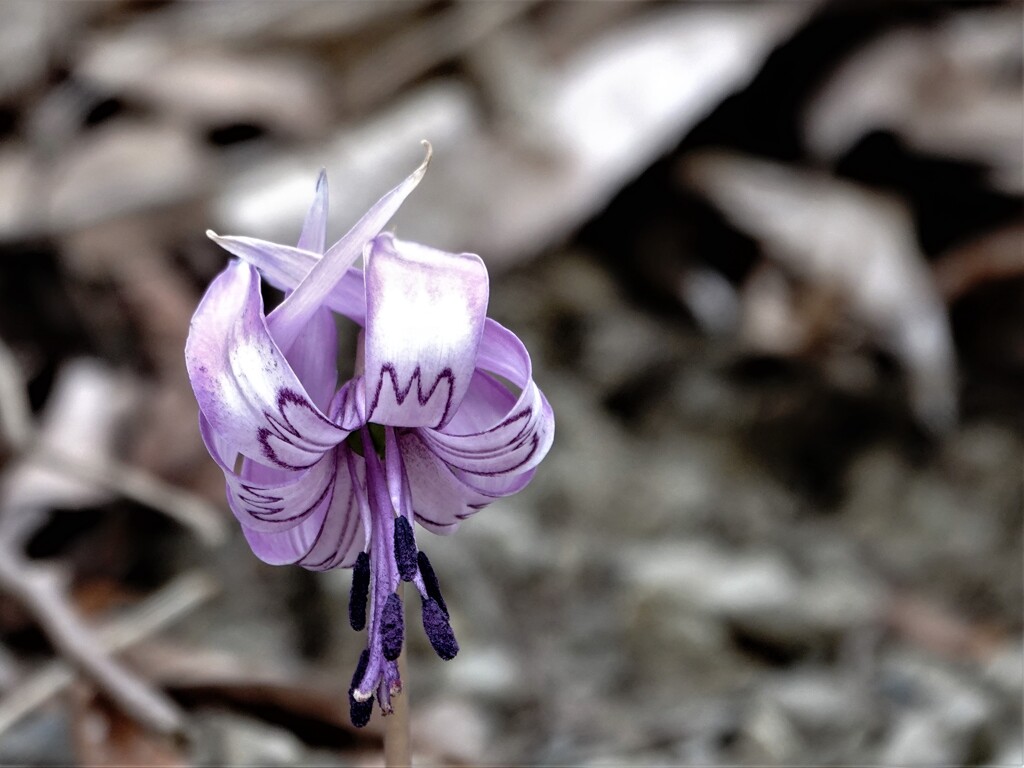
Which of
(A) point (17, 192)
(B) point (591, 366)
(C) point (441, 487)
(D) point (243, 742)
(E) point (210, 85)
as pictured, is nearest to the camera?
(C) point (441, 487)

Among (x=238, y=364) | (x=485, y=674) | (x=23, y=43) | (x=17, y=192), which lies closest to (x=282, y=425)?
(x=238, y=364)

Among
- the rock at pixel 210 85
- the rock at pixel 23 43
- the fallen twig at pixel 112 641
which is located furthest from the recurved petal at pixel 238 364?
the rock at pixel 23 43

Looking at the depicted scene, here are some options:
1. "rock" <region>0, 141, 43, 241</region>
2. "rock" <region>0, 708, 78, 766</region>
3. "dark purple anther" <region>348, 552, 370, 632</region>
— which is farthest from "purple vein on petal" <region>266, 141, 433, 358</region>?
"rock" <region>0, 141, 43, 241</region>

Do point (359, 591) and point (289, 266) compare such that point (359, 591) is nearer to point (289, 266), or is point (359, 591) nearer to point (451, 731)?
point (289, 266)

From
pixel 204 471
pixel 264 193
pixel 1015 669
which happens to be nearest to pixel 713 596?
pixel 1015 669

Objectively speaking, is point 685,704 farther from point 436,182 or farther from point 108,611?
point 436,182

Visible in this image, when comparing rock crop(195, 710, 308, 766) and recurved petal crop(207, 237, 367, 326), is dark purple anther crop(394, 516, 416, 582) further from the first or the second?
rock crop(195, 710, 308, 766)
